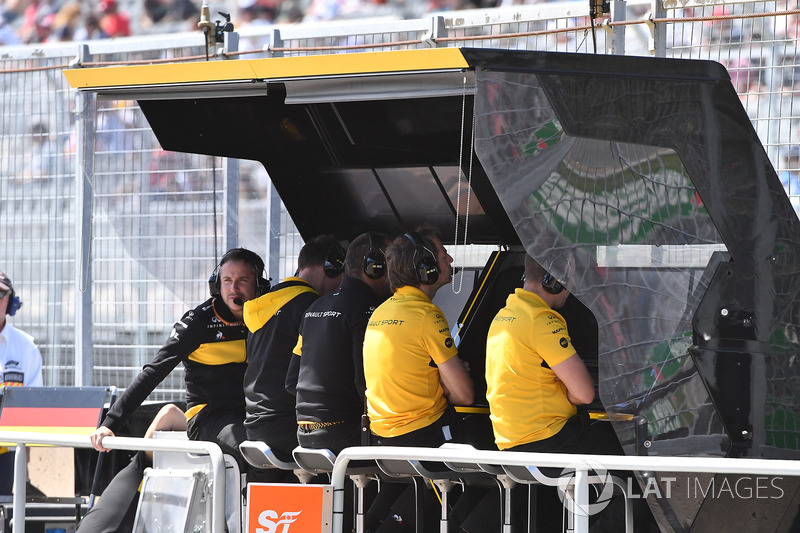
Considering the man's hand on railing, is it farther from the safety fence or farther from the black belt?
the safety fence

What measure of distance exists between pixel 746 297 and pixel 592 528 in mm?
1070

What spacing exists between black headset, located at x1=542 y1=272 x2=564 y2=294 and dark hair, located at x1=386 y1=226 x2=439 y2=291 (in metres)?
0.59

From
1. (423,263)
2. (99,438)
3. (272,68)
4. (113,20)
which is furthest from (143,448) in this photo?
(113,20)

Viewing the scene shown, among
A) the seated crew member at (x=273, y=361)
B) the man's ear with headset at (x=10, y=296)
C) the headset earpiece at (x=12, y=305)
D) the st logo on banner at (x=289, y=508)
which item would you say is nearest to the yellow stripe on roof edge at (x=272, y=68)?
the seated crew member at (x=273, y=361)

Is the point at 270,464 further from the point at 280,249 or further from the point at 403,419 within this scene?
the point at 280,249

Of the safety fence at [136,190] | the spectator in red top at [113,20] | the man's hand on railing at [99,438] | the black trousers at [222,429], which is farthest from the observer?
the spectator in red top at [113,20]

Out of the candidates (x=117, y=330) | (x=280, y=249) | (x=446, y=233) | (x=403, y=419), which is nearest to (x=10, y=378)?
(x=117, y=330)

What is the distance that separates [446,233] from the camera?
5.76 meters

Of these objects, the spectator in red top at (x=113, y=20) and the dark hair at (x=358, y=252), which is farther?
the spectator in red top at (x=113, y=20)

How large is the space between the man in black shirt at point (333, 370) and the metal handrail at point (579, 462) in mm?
402

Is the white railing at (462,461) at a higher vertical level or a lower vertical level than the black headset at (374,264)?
lower

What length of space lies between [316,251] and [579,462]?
2062 millimetres

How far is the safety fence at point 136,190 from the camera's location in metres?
6.87

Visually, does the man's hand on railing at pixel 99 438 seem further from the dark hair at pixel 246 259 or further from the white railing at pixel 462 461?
the dark hair at pixel 246 259
